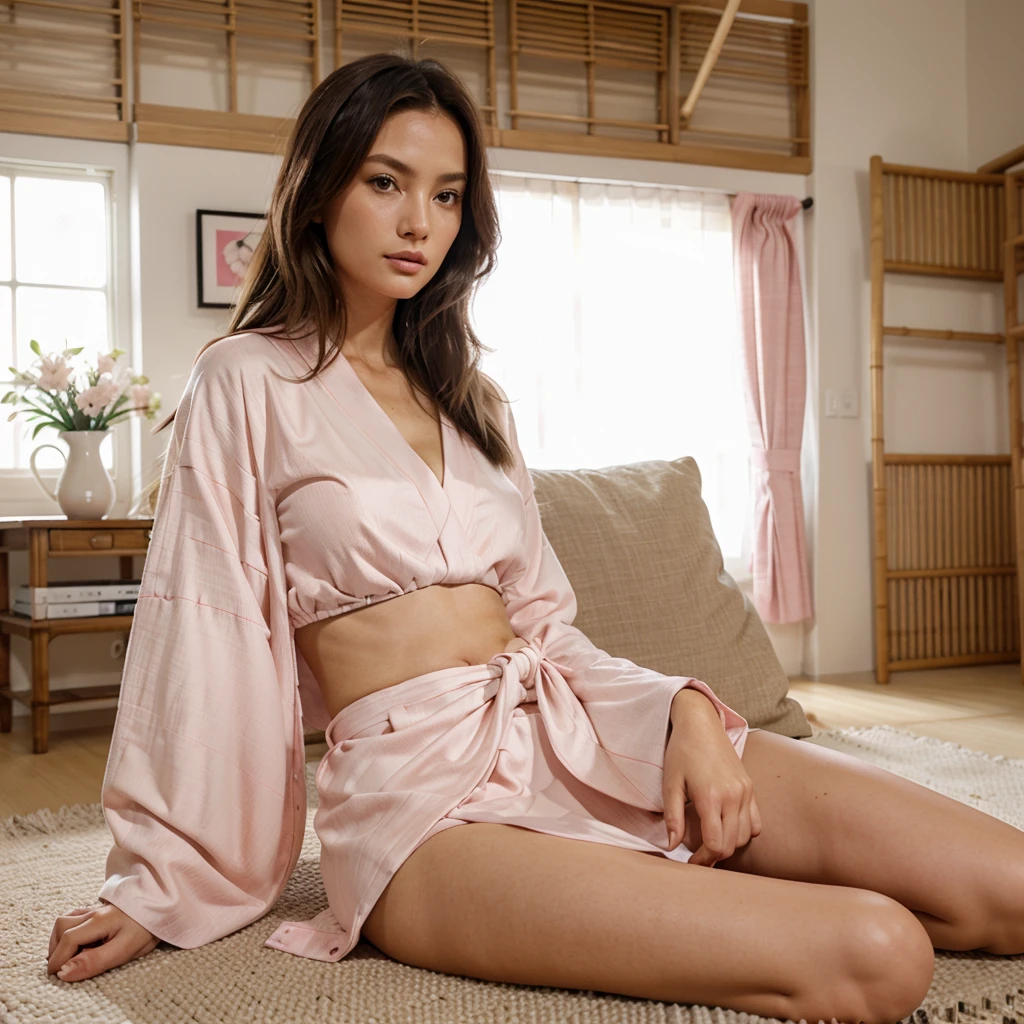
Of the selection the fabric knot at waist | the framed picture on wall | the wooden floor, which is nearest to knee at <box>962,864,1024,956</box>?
the fabric knot at waist

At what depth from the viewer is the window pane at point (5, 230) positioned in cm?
394

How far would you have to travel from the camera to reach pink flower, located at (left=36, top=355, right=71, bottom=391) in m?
3.52

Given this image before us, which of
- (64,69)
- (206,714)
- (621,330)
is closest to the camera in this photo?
(206,714)

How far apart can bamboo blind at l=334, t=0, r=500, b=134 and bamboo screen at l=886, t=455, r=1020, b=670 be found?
225 centimetres

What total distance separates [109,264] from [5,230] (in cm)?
36

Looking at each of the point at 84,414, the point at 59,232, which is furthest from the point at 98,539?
the point at 59,232

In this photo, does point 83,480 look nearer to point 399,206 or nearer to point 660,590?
point 660,590

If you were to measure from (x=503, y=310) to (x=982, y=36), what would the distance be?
2.61m

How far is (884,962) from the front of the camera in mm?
1053

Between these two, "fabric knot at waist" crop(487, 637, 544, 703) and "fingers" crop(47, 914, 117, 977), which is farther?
"fabric knot at waist" crop(487, 637, 544, 703)

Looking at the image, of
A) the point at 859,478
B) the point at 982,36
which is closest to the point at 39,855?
the point at 859,478

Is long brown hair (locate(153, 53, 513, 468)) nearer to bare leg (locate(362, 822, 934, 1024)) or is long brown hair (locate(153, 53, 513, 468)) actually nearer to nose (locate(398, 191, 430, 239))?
nose (locate(398, 191, 430, 239))

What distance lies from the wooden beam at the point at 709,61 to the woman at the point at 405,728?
3219mm

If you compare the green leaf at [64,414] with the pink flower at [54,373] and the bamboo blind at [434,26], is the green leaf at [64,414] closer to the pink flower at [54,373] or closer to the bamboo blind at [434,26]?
the pink flower at [54,373]
